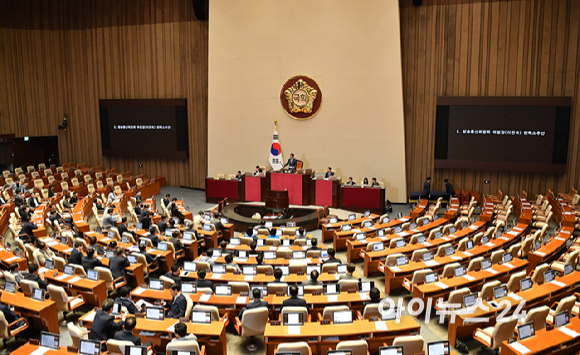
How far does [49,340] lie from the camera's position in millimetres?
5738

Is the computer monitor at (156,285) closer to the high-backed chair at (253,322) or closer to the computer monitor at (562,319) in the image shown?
the high-backed chair at (253,322)

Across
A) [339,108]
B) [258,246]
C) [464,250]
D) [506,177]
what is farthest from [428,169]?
[258,246]

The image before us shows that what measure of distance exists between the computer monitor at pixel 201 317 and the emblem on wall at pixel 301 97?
13.0 metres

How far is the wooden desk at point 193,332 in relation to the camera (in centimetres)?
612

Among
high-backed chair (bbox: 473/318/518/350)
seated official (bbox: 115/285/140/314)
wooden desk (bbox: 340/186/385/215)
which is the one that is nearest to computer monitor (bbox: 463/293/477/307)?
high-backed chair (bbox: 473/318/518/350)

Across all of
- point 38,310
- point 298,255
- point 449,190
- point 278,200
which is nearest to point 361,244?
point 298,255

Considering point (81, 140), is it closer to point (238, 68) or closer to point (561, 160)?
point (238, 68)

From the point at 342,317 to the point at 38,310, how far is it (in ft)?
15.4

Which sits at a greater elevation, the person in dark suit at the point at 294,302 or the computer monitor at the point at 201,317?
the person in dark suit at the point at 294,302

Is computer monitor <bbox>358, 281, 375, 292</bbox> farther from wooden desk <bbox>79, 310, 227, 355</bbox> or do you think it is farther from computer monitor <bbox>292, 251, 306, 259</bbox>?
wooden desk <bbox>79, 310, 227, 355</bbox>

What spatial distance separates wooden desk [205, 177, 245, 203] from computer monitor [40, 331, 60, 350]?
11.7m

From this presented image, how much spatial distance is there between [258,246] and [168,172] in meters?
12.4

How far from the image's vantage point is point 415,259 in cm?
935

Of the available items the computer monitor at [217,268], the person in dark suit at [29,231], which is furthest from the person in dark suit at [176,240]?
the person in dark suit at [29,231]
